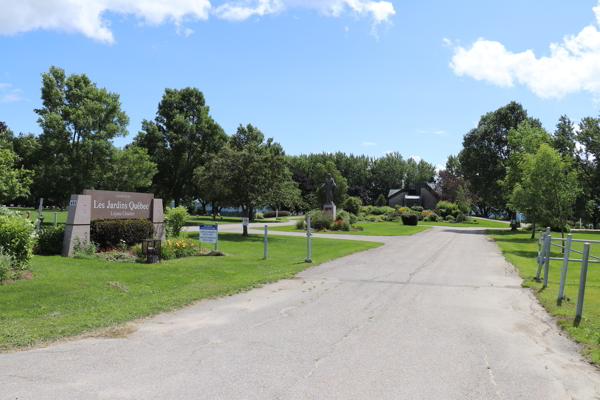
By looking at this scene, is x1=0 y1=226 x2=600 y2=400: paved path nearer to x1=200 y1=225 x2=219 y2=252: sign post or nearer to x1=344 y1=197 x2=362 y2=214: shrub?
x1=200 y1=225 x2=219 y2=252: sign post

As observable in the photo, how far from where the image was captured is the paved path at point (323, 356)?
4.16 m

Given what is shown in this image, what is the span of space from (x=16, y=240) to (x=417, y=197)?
85.1 metres

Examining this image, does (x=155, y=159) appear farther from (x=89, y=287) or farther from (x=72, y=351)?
(x=72, y=351)

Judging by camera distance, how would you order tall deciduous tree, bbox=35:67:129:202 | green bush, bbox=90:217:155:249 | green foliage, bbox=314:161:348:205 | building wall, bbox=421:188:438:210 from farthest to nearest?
building wall, bbox=421:188:438:210 → green foliage, bbox=314:161:348:205 → tall deciduous tree, bbox=35:67:129:202 → green bush, bbox=90:217:155:249

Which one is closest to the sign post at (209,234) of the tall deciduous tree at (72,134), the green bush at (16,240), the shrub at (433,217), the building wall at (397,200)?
the green bush at (16,240)

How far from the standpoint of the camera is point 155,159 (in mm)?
44562

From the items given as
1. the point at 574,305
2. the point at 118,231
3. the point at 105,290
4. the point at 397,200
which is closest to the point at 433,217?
the point at 397,200

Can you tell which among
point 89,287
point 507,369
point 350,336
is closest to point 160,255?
point 89,287

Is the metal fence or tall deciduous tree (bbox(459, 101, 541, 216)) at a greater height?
tall deciduous tree (bbox(459, 101, 541, 216))

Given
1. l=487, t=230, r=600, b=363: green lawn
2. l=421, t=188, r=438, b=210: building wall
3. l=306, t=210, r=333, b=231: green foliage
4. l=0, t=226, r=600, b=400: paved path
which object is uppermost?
l=421, t=188, r=438, b=210: building wall

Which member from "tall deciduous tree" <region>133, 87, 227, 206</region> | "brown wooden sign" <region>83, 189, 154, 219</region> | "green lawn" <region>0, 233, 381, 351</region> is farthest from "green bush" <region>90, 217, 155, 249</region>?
"tall deciduous tree" <region>133, 87, 227, 206</region>

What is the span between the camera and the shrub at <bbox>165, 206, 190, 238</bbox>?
59.3 feet

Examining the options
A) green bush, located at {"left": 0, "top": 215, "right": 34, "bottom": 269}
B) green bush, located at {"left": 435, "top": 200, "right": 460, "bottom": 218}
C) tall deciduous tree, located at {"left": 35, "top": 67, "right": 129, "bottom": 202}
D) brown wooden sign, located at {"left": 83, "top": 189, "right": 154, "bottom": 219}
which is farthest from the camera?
green bush, located at {"left": 435, "top": 200, "right": 460, "bottom": 218}

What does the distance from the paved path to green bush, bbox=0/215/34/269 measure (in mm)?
4433
